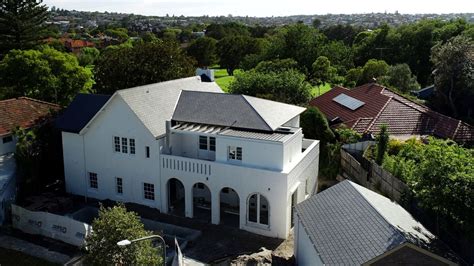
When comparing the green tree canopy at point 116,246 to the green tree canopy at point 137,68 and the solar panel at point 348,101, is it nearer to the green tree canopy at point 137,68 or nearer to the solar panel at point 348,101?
the green tree canopy at point 137,68

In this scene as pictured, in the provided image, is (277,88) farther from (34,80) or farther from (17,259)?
(17,259)

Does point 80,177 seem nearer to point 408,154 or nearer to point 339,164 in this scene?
point 339,164

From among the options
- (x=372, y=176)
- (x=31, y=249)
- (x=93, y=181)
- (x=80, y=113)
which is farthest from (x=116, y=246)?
(x=372, y=176)

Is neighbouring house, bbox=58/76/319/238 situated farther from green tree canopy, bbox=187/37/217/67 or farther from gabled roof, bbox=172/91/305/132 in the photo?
green tree canopy, bbox=187/37/217/67

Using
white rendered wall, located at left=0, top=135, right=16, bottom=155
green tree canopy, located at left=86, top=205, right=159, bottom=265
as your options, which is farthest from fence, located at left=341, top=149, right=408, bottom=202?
white rendered wall, located at left=0, top=135, right=16, bottom=155

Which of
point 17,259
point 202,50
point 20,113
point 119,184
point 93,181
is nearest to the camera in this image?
point 17,259

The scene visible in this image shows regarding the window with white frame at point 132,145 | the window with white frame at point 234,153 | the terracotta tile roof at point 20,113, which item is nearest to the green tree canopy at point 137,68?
the terracotta tile roof at point 20,113
